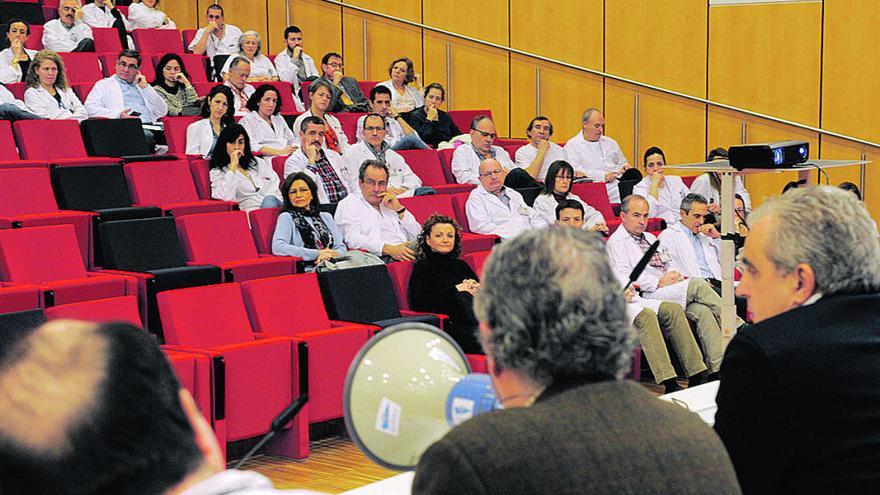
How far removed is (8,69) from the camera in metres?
8.08

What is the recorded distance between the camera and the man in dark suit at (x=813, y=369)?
160cm

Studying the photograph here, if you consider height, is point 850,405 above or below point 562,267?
below

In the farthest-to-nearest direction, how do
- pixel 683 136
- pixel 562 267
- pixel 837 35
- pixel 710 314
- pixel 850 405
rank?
pixel 683 136
pixel 837 35
pixel 710 314
pixel 850 405
pixel 562 267

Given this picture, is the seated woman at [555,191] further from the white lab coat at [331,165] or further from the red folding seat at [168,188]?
the red folding seat at [168,188]

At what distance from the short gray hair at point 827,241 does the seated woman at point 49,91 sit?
6573 millimetres

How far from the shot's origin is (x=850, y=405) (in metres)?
1.62

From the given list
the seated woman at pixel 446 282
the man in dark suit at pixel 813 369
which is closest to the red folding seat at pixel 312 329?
the seated woman at pixel 446 282

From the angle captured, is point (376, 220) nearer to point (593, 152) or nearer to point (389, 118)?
point (389, 118)

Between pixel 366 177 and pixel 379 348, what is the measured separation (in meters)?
5.07

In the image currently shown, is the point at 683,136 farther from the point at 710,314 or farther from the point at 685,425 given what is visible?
the point at 685,425

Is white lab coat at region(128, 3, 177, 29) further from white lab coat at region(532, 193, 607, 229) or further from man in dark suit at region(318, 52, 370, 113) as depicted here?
white lab coat at region(532, 193, 607, 229)

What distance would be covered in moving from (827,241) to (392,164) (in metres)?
6.09

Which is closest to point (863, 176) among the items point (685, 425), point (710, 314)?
point (710, 314)

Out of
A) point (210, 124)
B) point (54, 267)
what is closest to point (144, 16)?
point (210, 124)
